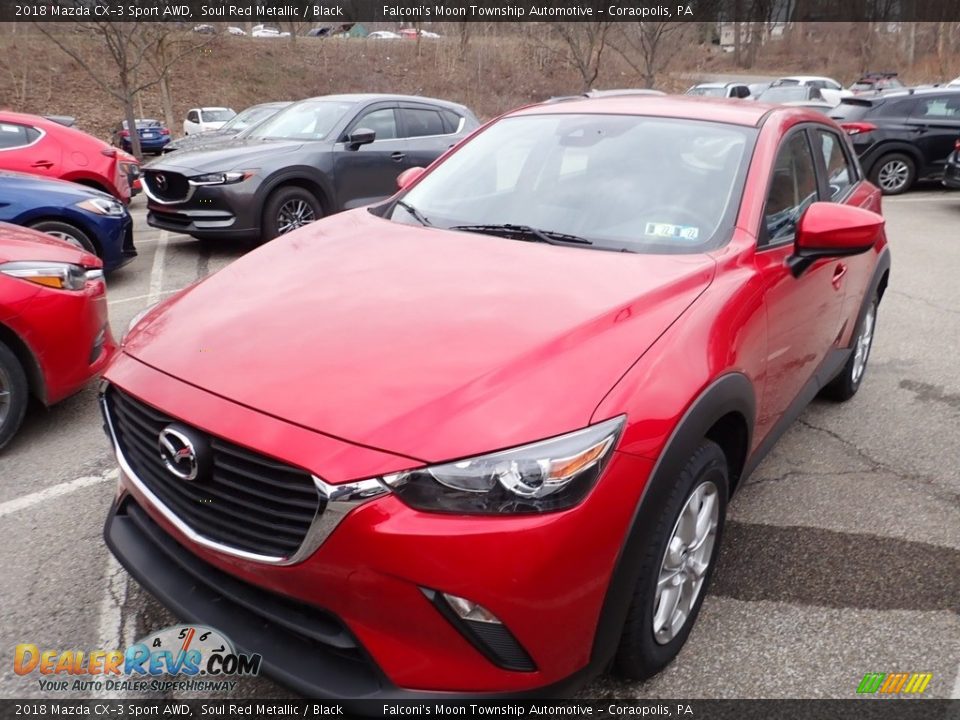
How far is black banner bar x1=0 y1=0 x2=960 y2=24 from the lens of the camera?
602 inches

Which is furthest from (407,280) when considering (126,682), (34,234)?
(34,234)

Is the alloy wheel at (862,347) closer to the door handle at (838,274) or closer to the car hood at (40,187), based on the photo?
the door handle at (838,274)

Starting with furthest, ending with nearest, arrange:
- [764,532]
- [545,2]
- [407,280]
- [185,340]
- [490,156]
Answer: [545,2], [490,156], [764,532], [407,280], [185,340]

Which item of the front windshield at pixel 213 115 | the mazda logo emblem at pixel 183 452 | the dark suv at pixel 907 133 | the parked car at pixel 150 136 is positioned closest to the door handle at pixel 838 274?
the mazda logo emblem at pixel 183 452

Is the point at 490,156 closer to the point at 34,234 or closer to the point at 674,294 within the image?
the point at 674,294

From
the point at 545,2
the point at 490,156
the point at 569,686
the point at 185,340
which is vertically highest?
the point at 545,2

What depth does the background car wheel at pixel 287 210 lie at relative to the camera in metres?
7.91

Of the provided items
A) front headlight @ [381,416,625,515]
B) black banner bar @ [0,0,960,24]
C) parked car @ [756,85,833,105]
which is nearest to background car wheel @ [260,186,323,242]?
front headlight @ [381,416,625,515]

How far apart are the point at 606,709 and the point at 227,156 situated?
7153mm

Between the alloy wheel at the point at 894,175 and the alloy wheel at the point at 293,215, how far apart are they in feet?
32.2

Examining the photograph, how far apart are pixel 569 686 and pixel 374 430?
0.80m

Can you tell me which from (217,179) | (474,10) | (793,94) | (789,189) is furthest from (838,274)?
(474,10)

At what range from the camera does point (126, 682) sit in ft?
7.48

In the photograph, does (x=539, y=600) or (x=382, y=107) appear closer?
(x=539, y=600)
